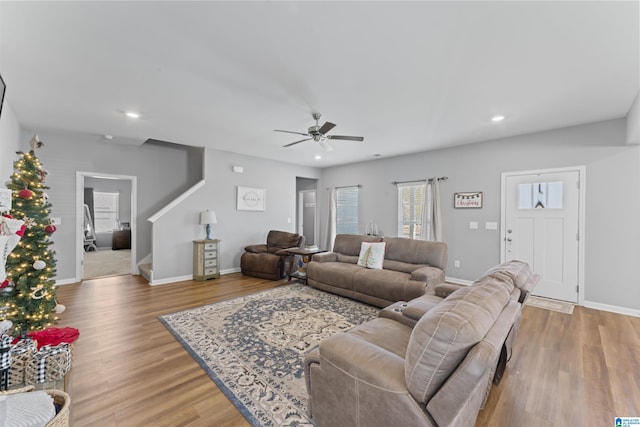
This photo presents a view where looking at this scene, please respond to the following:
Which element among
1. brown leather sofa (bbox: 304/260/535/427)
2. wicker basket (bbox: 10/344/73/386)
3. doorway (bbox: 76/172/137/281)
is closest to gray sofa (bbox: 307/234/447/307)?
brown leather sofa (bbox: 304/260/535/427)

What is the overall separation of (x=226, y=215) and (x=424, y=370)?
5377 mm

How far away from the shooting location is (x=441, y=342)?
43.5 inches

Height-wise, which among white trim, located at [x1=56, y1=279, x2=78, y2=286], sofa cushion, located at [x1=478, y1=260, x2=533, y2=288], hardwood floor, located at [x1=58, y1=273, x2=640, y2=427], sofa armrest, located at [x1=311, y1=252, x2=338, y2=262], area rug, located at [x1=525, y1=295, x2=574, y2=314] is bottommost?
hardwood floor, located at [x1=58, y1=273, x2=640, y2=427]

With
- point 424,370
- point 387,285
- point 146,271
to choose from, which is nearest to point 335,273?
point 387,285

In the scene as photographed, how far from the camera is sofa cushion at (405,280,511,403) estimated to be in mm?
1093

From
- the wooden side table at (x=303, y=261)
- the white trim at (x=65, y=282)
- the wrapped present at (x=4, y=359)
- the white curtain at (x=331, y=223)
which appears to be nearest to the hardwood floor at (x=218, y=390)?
the wrapped present at (x=4, y=359)

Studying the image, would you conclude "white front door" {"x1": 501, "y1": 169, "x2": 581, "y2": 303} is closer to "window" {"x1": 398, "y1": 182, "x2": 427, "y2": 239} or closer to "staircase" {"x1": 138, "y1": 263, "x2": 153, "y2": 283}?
"window" {"x1": 398, "y1": 182, "x2": 427, "y2": 239}

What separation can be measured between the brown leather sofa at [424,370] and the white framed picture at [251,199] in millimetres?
4872

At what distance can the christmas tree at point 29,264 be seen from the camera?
7.59 feet

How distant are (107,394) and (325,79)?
3.23 meters

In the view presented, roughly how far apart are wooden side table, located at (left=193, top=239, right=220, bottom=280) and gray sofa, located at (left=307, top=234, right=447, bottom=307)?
2050mm

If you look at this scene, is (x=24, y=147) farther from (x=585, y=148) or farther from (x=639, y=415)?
(x=585, y=148)

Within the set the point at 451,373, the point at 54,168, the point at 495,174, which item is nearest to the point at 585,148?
the point at 495,174

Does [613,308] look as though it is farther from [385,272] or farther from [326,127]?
[326,127]
